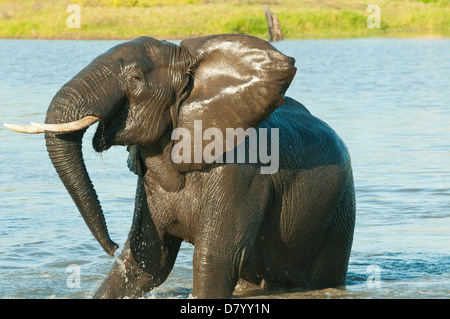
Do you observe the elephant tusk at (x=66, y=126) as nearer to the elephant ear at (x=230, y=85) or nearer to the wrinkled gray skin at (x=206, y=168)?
the wrinkled gray skin at (x=206, y=168)

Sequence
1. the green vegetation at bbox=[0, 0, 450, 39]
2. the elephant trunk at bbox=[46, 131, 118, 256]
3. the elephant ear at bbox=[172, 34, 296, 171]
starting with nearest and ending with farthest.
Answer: the elephant trunk at bbox=[46, 131, 118, 256] < the elephant ear at bbox=[172, 34, 296, 171] < the green vegetation at bbox=[0, 0, 450, 39]

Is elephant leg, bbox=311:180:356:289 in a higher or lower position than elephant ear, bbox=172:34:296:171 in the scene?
lower

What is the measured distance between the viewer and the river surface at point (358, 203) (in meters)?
7.34

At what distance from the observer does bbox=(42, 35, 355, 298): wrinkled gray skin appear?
497cm

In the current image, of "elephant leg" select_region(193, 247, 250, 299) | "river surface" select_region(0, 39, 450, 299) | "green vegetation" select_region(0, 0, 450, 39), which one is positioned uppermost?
"elephant leg" select_region(193, 247, 250, 299)

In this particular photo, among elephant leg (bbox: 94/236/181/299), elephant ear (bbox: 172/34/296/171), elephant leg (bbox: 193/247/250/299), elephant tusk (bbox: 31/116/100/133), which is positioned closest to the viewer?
elephant tusk (bbox: 31/116/100/133)

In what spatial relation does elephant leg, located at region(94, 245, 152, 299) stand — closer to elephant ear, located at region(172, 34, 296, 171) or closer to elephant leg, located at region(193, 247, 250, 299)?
elephant leg, located at region(193, 247, 250, 299)

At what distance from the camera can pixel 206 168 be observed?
538 cm

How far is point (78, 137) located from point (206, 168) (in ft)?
2.79

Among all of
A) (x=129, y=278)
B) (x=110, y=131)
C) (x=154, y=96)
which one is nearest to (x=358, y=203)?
(x=129, y=278)

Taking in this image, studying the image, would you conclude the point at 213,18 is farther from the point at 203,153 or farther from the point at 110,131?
the point at 110,131

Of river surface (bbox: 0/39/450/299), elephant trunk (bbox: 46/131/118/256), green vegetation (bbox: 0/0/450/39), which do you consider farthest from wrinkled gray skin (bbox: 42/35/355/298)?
green vegetation (bbox: 0/0/450/39)
